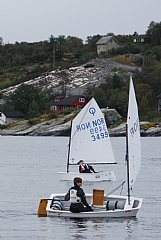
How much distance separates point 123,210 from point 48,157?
51310 mm

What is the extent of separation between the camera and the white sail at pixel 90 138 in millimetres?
44250

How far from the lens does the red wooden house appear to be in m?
146

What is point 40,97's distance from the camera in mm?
148000

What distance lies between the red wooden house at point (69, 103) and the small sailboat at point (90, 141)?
330 feet

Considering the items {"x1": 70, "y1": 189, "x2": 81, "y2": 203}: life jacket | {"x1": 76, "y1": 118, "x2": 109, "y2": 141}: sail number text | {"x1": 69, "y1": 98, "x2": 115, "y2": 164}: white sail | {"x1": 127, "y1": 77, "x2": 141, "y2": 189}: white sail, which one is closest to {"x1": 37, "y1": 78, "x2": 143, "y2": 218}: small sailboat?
{"x1": 127, "y1": 77, "x2": 141, "y2": 189}: white sail

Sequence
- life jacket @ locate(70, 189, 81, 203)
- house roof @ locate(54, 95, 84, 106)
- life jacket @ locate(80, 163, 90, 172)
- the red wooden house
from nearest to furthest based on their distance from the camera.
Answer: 1. life jacket @ locate(70, 189, 81, 203)
2. life jacket @ locate(80, 163, 90, 172)
3. the red wooden house
4. house roof @ locate(54, 95, 84, 106)

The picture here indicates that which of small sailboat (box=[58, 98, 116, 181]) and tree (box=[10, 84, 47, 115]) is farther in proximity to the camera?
tree (box=[10, 84, 47, 115])

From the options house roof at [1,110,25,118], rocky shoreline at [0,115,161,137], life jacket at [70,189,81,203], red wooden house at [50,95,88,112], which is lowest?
rocky shoreline at [0,115,161,137]

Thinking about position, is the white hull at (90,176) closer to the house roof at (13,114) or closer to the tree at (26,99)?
the tree at (26,99)

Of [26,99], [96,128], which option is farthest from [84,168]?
[26,99]

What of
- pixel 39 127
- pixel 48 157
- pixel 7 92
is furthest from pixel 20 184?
pixel 7 92

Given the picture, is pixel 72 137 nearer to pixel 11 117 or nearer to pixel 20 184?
pixel 20 184

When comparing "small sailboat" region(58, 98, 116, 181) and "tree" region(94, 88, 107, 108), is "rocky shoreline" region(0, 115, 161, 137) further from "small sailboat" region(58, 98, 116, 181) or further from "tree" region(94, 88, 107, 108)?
"small sailboat" region(58, 98, 116, 181)

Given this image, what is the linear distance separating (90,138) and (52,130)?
87659 mm
